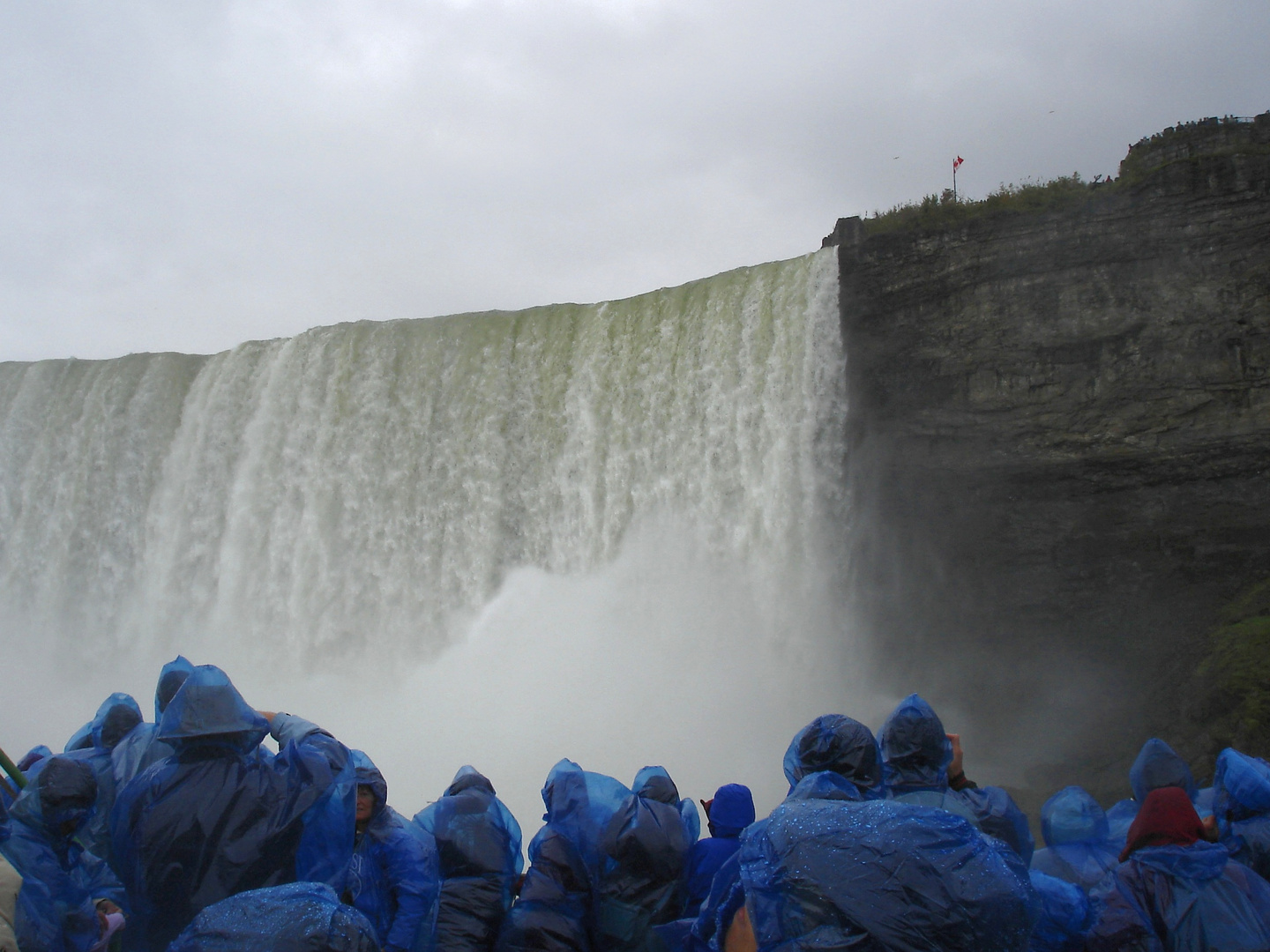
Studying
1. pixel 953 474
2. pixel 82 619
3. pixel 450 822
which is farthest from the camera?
pixel 82 619

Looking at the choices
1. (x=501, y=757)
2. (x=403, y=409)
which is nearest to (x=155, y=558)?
(x=403, y=409)

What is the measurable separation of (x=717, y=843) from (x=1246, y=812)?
1.95 metres

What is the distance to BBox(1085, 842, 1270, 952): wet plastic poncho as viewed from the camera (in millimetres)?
2781

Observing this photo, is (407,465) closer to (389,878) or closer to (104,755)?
(104,755)

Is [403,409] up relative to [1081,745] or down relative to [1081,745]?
up

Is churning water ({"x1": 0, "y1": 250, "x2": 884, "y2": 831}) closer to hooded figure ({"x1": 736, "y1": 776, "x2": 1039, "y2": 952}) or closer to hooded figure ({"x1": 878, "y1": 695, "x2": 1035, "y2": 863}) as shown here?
hooded figure ({"x1": 878, "y1": 695, "x2": 1035, "y2": 863})

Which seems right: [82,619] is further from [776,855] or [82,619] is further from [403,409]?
[776,855]

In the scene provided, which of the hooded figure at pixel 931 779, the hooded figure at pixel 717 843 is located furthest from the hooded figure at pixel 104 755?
the hooded figure at pixel 931 779

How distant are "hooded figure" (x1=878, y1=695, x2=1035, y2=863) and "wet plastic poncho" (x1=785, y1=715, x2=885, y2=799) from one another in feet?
0.31

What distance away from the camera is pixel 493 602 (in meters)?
17.3

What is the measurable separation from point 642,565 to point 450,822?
12.8 metres

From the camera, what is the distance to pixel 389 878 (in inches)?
130

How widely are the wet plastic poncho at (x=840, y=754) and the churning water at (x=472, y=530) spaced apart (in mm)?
10918

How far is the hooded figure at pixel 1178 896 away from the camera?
279cm
